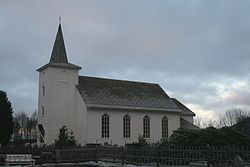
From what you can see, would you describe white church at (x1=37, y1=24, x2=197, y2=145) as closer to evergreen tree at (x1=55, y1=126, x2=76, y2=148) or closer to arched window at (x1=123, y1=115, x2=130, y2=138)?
arched window at (x1=123, y1=115, x2=130, y2=138)

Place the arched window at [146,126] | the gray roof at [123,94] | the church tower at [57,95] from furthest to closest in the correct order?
the arched window at [146,126] < the gray roof at [123,94] < the church tower at [57,95]

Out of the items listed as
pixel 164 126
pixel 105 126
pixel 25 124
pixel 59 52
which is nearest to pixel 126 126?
pixel 105 126

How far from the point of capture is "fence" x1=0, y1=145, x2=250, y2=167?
15.5 meters

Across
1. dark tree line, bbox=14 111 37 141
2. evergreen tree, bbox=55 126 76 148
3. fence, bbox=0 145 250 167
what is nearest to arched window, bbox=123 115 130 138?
evergreen tree, bbox=55 126 76 148

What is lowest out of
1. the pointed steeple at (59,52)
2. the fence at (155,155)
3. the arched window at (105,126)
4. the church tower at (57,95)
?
the fence at (155,155)

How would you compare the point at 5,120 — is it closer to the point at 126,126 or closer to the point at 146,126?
the point at 126,126

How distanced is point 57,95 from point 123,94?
8634mm

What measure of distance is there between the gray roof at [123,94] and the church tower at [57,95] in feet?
5.52

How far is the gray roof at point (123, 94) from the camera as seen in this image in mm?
46209

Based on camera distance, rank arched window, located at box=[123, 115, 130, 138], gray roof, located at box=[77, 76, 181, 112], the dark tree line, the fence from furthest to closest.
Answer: the dark tree line, arched window, located at box=[123, 115, 130, 138], gray roof, located at box=[77, 76, 181, 112], the fence

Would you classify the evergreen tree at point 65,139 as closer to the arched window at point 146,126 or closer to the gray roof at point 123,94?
the gray roof at point 123,94

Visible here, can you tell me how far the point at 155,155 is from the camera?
732 inches

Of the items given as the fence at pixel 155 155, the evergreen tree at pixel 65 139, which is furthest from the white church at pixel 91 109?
the fence at pixel 155 155

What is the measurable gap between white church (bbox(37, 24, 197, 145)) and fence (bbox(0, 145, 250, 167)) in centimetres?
1590
